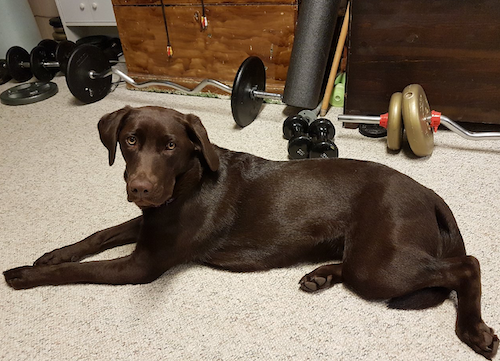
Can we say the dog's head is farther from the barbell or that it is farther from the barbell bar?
the barbell bar

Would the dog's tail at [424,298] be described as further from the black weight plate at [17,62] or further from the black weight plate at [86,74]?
the black weight plate at [17,62]

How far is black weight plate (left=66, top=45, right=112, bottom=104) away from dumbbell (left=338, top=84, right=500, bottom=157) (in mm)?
1792

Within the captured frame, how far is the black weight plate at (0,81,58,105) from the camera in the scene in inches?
103

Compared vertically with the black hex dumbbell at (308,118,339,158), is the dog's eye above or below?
above

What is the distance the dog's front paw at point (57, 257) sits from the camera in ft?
4.15

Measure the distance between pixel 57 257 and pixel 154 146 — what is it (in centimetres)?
57

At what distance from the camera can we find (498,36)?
5.45 feet

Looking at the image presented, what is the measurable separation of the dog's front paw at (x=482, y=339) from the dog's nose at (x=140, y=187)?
0.86 meters

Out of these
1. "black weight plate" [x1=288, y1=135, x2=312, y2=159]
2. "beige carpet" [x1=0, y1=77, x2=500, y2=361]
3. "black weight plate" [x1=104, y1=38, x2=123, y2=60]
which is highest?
"black weight plate" [x1=104, y1=38, x2=123, y2=60]

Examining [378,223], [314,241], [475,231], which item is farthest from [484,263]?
[314,241]

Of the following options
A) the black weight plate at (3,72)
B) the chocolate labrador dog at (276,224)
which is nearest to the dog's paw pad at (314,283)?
the chocolate labrador dog at (276,224)

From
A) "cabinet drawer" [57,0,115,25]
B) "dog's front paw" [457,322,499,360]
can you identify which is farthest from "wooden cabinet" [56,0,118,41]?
"dog's front paw" [457,322,499,360]

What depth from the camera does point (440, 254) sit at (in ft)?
3.49

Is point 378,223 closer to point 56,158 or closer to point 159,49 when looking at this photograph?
point 56,158
